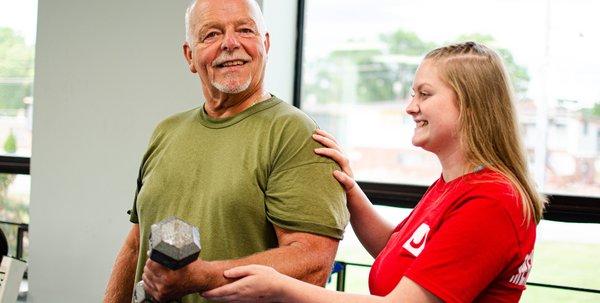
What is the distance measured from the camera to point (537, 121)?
8.48 ft

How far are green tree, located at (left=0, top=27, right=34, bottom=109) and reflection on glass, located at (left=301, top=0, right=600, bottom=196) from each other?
133cm

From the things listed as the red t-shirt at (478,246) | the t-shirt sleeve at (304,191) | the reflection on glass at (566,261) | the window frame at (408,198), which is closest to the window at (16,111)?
the window frame at (408,198)

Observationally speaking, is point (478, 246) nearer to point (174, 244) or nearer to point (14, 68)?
point (174, 244)

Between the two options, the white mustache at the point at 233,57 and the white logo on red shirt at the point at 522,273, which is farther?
the white mustache at the point at 233,57

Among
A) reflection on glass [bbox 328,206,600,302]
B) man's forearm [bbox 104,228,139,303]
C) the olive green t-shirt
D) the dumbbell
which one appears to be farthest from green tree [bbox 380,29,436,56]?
the dumbbell

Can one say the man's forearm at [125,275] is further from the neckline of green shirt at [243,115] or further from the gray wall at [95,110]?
the gray wall at [95,110]

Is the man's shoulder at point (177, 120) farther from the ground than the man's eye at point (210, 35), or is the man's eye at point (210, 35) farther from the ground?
the man's eye at point (210, 35)

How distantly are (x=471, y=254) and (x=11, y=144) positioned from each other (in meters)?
2.70

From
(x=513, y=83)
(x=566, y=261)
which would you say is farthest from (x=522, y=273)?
(x=566, y=261)

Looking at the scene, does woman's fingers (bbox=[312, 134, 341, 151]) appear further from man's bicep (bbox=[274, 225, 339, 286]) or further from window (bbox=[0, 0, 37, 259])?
window (bbox=[0, 0, 37, 259])

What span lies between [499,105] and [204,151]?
613 mm

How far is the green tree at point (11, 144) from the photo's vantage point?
3348 mm

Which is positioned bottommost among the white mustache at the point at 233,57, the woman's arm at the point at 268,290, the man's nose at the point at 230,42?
the woman's arm at the point at 268,290

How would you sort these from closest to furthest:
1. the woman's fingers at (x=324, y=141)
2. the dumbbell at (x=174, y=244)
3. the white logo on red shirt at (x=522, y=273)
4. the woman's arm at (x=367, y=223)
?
the dumbbell at (x=174, y=244), the white logo on red shirt at (x=522, y=273), the woman's fingers at (x=324, y=141), the woman's arm at (x=367, y=223)
